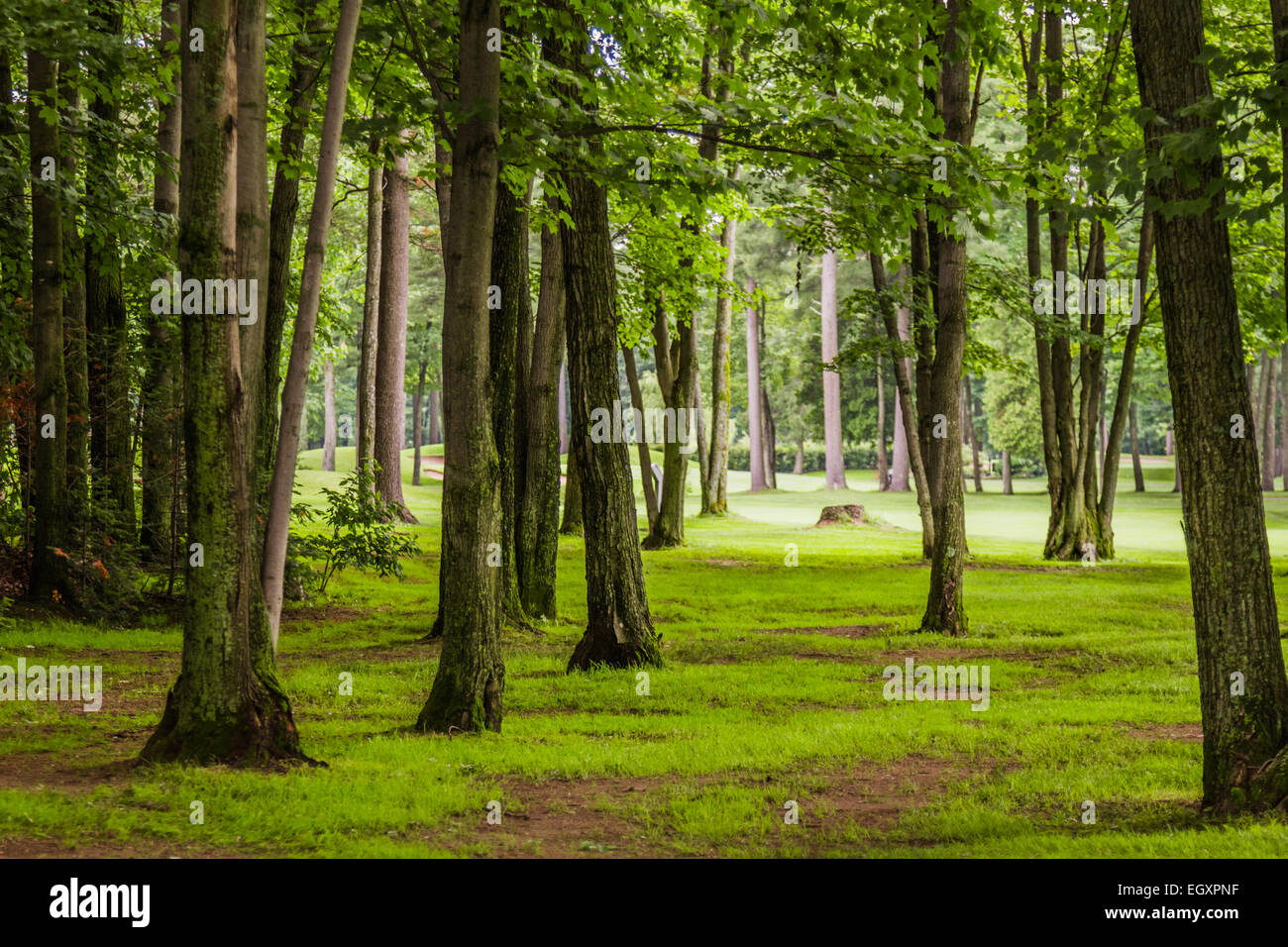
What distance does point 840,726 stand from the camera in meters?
8.70

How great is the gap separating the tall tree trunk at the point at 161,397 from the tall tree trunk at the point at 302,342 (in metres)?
6.34

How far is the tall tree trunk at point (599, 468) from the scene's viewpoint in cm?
1105

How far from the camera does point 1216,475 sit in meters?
5.89

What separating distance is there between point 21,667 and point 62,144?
5864 mm

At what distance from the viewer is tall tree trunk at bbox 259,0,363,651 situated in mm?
7035

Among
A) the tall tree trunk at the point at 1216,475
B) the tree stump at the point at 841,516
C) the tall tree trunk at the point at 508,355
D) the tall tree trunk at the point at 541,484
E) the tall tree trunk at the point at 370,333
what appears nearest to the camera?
the tall tree trunk at the point at 1216,475

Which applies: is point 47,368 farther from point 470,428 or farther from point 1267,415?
point 1267,415

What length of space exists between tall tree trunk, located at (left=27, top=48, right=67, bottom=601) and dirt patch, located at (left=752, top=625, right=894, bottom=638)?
27.8 ft

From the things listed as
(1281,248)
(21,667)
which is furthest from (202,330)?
(1281,248)

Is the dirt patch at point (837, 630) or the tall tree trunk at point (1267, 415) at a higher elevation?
the tall tree trunk at point (1267, 415)

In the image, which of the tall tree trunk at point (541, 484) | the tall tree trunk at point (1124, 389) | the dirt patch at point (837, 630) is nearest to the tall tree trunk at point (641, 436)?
the tall tree trunk at point (541, 484)

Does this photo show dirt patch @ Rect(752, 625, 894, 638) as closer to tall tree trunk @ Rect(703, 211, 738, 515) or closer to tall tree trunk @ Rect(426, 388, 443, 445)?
tall tree trunk @ Rect(703, 211, 738, 515)

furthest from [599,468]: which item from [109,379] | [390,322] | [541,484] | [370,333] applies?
[370,333]

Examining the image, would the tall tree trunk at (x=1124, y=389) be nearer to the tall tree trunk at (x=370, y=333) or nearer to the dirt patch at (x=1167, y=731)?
the dirt patch at (x=1167, y=731)
